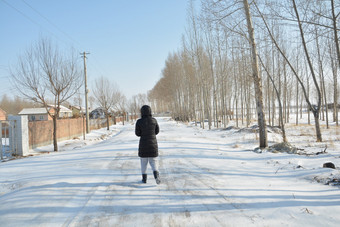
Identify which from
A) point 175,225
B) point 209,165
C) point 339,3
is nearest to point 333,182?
point 209,165

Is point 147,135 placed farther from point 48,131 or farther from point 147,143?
point 48,131

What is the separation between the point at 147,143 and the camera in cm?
477

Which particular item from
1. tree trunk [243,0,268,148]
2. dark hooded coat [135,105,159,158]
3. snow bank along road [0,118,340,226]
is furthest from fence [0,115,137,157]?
tree trunk [243,0,268,148]

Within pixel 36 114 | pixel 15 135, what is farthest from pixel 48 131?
pixel 36 114

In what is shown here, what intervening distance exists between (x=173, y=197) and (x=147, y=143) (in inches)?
50.6

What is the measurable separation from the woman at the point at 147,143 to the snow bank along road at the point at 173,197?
36 cm

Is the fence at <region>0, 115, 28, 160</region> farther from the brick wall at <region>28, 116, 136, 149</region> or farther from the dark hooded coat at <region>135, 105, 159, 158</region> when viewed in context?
the dark hooded coat at <region>135, 105, 159, 158</region>

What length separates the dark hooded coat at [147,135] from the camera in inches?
186

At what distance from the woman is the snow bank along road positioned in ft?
1.19

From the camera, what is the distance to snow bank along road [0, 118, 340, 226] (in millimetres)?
3088

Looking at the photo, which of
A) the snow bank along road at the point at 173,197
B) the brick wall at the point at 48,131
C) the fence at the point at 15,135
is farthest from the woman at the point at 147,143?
the brick wall at the point at 48,131

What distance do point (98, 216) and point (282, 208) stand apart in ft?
8.65

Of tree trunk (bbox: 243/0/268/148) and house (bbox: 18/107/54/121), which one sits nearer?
tree trunk (bbox: 243/0/268/148)

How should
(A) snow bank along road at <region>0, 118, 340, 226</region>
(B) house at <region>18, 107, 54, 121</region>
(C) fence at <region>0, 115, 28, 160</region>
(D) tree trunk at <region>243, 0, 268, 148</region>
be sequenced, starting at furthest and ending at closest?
1. (B) house at <region>18, 107, 54, 121</region>
2. (C) fence at <region>0, 115, 28, 160</region>
3. (D) tree trunk at <region>243, 0, 268, 148</region>
4. (A) snow bank along road at <region>0, 118, 340, 226</region>
